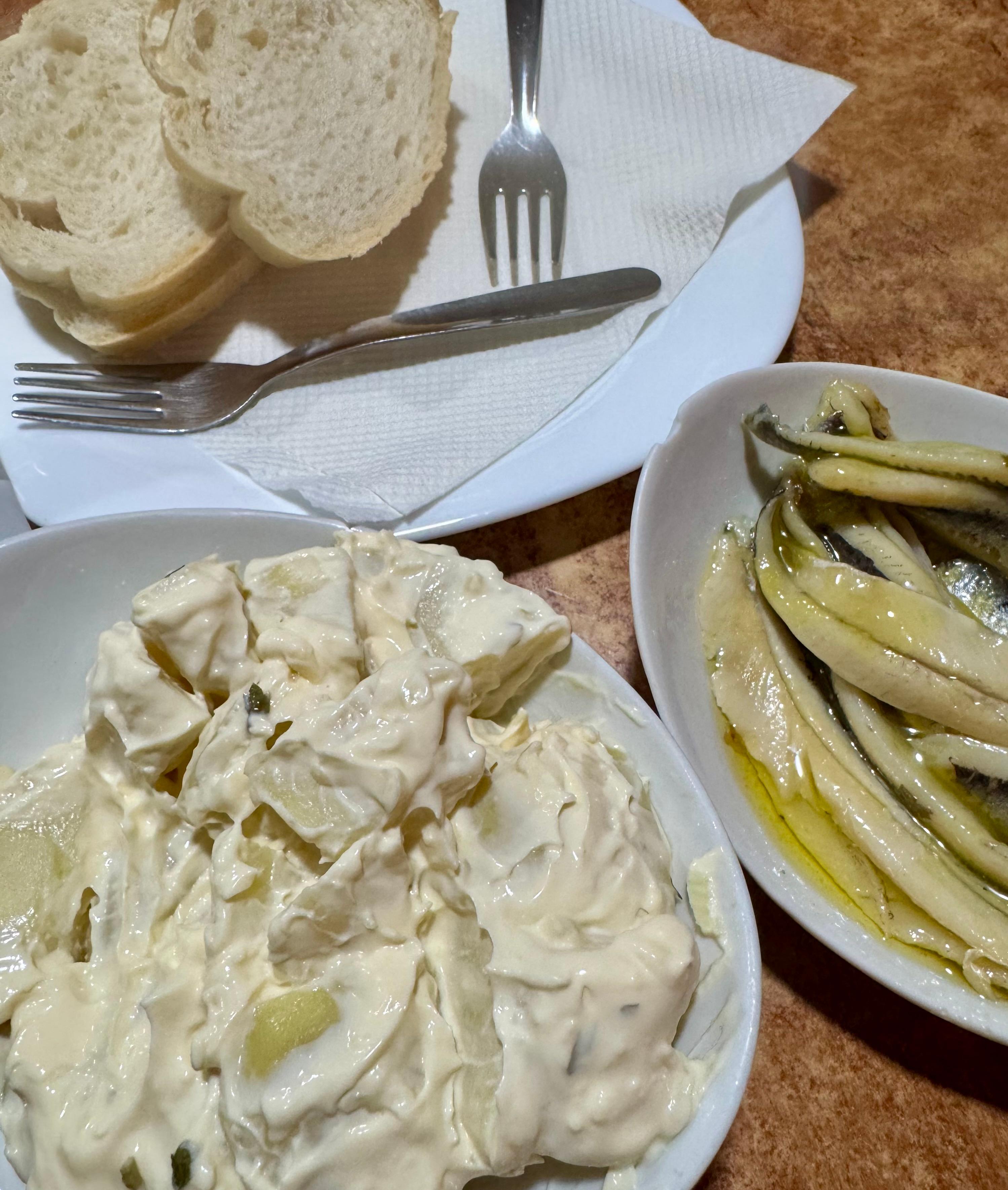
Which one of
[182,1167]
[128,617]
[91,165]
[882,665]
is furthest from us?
[91,165]

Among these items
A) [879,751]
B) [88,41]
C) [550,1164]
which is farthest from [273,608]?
[88,41]

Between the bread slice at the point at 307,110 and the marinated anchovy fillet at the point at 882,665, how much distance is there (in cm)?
59

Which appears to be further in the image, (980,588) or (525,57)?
(525,57)

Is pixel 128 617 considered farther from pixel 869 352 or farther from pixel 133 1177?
pixel 869 352

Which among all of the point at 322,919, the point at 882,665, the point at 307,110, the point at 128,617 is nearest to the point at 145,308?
the point at 307,110

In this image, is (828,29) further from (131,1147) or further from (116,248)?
(131,1147)

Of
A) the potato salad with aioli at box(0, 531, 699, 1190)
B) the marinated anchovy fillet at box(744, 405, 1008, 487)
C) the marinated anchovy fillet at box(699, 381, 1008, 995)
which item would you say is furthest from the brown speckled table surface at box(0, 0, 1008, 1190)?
the potato salad with aioli at box(0, 531, 699, 1190)

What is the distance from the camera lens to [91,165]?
1.21 m

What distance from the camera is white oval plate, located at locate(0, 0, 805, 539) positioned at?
103 cm

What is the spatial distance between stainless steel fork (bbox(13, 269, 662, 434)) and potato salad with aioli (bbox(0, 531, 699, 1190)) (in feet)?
1.45

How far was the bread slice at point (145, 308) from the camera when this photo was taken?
3.66ft

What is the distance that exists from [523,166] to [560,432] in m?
0.44

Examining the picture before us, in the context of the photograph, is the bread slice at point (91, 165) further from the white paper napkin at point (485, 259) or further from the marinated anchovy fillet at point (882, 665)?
the marinated anchovy fillet at point (882, 665)

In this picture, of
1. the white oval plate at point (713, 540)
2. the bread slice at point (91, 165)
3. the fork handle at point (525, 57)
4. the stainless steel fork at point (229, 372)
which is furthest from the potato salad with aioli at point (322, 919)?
the fork handle at point (525, 57)
